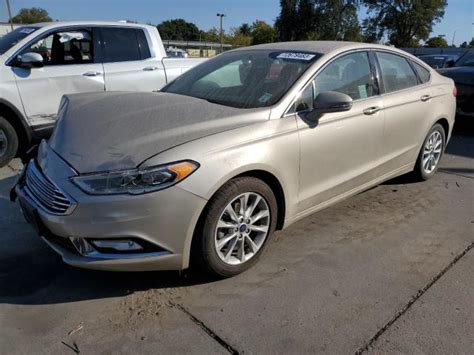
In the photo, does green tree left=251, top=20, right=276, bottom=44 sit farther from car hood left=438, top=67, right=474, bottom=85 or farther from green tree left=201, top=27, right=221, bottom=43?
car hood left=438, top=67, right=474, bottom=85

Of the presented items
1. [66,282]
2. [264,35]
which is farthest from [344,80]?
[264,35]

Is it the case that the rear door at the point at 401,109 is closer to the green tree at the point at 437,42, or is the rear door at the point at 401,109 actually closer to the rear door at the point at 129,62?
the rear door at the point at 129,62

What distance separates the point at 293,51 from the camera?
3812 millimetres

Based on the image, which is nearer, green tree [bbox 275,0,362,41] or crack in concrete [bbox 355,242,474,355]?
crack in concrete [bbox 355,242,474,355]

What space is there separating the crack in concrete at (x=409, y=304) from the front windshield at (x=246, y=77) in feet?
5.43

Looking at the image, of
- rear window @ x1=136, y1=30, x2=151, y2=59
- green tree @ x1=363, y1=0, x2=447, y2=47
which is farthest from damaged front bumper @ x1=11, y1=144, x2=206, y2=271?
green tree @ x1=363, y1=0, x2=447, y2=47

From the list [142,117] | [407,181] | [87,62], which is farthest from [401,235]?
[87,62]

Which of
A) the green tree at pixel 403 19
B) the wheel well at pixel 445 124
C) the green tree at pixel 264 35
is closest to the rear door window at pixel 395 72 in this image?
the wheel well at pixel 445 124

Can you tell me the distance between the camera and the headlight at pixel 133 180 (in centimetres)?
259

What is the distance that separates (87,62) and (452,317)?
5.33 metres

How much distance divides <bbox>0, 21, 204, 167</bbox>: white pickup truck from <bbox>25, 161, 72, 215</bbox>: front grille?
2.79m

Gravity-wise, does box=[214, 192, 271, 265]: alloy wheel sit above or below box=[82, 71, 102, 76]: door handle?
below

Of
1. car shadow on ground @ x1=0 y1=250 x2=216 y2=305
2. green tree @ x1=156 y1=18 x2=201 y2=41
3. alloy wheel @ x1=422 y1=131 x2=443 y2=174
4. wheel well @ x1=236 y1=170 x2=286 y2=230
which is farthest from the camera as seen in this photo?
green tree @ x1=156 y1=18 x2=201 y2=41

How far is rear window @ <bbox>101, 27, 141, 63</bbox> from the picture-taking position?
6.32 meters
